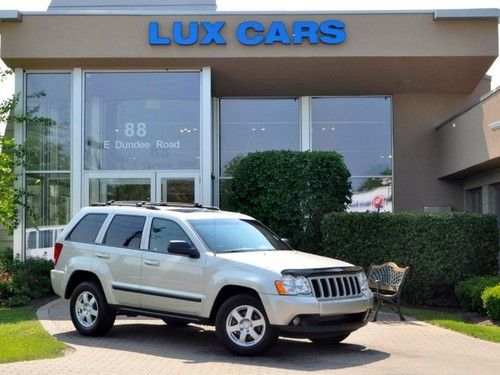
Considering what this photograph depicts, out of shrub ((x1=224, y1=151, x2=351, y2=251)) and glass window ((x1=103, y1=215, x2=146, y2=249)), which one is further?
shrub ((x1=224, y1=151, x2=351, y2=251))

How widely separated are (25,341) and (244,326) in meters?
3.01

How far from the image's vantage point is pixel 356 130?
20.6 meters

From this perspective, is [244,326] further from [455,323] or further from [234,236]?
[455,323]

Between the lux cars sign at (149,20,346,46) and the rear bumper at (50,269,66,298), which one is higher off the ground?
the lux cars sign at (149,20,346,46)

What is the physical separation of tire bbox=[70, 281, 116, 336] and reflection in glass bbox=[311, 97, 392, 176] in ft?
36.4

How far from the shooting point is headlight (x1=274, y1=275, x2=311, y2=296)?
8617 mm

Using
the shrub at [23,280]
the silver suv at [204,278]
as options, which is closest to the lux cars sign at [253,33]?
the shrub at [23,280]

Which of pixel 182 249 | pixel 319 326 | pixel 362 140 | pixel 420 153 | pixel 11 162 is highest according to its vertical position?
pixel 362 140

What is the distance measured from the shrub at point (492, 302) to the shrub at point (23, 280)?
28.8 feet

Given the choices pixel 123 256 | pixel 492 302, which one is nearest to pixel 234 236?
pixel 123 256

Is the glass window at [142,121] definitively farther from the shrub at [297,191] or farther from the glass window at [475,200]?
the glass window at [475,200]

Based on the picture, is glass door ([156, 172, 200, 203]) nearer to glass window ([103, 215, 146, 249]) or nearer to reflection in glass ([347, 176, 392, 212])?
reflection in glass ([347, 176, 392, 212])

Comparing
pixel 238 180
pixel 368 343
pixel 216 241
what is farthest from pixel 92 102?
pixel 368 343

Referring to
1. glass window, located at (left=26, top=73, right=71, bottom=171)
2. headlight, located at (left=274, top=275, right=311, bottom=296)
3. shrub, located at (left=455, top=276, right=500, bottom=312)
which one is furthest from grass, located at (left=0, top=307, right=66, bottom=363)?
shrub, located at (left=455, top=276, right=500, bottom=312)
